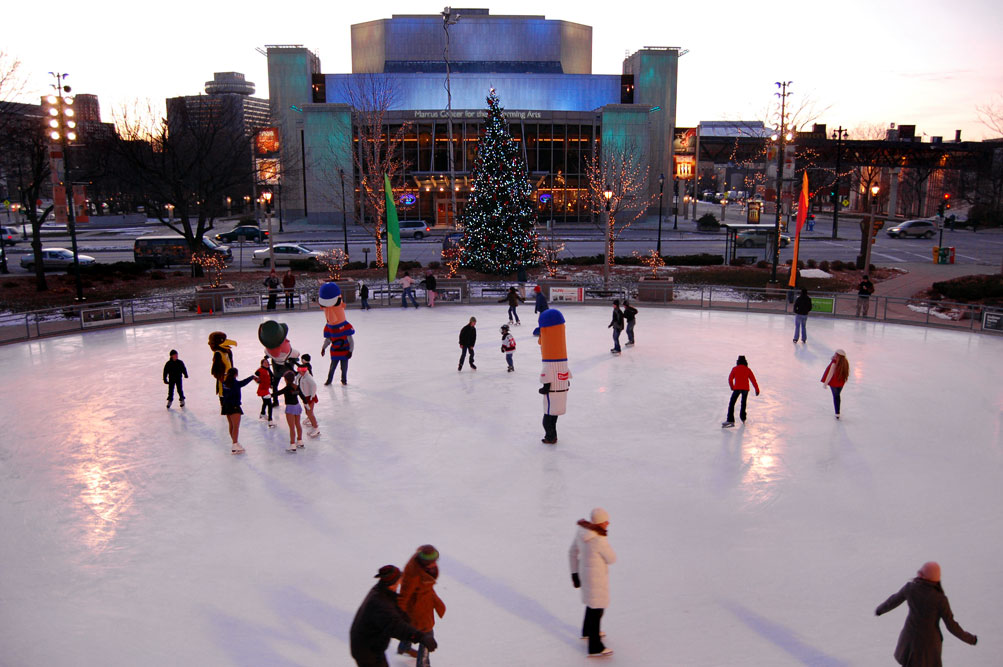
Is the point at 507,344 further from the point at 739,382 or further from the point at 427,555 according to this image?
the point at 427,555

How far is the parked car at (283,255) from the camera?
1435 inches

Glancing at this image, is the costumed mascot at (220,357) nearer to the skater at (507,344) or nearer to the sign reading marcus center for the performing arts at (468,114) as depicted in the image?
the skater at (507,344)

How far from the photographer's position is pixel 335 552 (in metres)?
7.92

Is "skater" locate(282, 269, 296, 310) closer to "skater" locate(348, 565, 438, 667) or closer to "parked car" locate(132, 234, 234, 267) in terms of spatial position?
"parked car" locate(132, 234, 234, 267)

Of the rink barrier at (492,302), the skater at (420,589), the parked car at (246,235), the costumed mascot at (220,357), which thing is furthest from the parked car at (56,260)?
the skater at (420,589)

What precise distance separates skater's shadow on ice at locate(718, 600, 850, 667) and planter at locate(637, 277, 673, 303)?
1848 centimetres

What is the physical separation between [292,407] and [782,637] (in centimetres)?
743

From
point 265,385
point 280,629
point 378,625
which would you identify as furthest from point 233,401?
point 378,625

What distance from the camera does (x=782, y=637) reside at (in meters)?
6.40

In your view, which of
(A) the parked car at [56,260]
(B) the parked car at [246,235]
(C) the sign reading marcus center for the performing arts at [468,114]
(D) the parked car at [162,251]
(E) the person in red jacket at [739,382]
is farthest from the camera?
(C) the sign reading marcus center for the performing arts at [468,114]

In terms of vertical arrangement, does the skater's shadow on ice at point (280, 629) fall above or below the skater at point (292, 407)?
below

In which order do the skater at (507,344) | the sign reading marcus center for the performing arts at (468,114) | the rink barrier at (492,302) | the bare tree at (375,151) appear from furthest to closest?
1. the sign reading marcus center for the performing arts at (468,114)
2. the bare tree at (375,151)
3. the rink barrier at (492,302)
4. the skater at (507,344)

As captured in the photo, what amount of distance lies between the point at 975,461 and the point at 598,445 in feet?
18.2

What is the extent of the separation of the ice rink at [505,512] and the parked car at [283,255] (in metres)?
20.9
